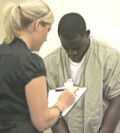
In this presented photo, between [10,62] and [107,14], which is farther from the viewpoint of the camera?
[107,14]

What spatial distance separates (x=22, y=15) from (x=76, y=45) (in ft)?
1.69

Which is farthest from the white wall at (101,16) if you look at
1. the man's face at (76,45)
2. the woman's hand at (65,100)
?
the woman's hand at (65,100)

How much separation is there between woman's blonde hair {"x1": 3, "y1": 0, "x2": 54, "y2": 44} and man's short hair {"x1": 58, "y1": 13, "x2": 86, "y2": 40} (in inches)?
15.7

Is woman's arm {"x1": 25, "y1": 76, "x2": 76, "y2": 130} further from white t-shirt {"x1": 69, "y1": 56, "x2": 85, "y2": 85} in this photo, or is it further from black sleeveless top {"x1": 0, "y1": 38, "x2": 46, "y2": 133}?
white t-shirt {"x1": 69, "y1": 56, "x2": 85, "y2": 85}

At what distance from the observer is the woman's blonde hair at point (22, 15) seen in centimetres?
94

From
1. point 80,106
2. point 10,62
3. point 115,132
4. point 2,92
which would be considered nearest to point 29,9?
point 10,62

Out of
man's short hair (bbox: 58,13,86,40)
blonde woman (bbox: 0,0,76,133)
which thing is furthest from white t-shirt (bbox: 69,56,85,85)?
blonde woman (bbox: 0,0,76,133)

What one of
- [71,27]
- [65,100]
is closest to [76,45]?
[71,27]

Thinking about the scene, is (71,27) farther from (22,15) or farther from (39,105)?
(39,105)

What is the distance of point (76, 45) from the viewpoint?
1397mm

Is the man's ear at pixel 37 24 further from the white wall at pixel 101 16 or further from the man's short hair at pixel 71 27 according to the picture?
the white wall at pixel 101 16

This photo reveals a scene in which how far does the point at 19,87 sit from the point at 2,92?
0.07 meters

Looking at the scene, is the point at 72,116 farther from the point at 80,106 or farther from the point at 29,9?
the point at 29,9

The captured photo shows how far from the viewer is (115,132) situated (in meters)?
1.53
